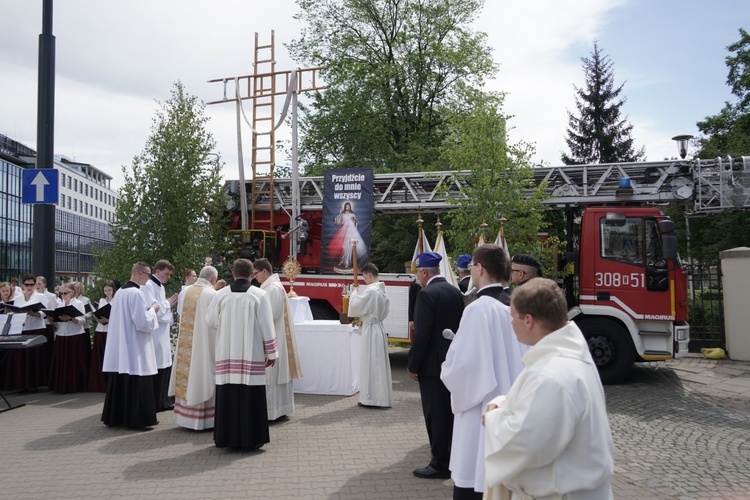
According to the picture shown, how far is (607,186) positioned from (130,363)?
979 cm

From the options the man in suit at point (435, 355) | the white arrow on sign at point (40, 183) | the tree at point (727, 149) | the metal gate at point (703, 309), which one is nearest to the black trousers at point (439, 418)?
the man in suit at point (435, 355)

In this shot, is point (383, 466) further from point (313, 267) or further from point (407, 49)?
point (407, 49)

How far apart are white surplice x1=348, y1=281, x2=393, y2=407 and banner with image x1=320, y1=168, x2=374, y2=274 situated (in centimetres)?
546

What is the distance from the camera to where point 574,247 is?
12117 millimetres

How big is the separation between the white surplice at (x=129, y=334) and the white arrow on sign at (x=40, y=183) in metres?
2.22

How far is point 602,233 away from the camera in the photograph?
10.4 metres

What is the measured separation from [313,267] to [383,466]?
9553 millimetres

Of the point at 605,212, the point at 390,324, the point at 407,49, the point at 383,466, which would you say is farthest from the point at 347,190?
the point at 407,49

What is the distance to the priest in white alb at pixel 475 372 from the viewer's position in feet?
13.6

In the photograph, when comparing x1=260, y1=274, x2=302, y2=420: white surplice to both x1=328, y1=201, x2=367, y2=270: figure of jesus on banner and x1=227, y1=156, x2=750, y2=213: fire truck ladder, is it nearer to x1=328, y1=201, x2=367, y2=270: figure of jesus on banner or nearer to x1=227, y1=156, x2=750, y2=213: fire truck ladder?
x1=227, y1=156, x2=750, y2=213: fire truck ladder

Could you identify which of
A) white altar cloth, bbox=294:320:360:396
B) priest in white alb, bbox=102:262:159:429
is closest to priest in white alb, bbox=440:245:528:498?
priest in white alb, bbox=102:262:159:429

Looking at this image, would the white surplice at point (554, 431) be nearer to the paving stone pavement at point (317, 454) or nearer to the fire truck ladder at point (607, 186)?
the paving stone pavement at point (317, 454)

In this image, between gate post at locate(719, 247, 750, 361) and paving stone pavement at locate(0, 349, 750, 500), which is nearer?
paving stone pavement at locate(0, 349, 750, 500)

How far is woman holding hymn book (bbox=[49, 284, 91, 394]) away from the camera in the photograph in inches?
392
